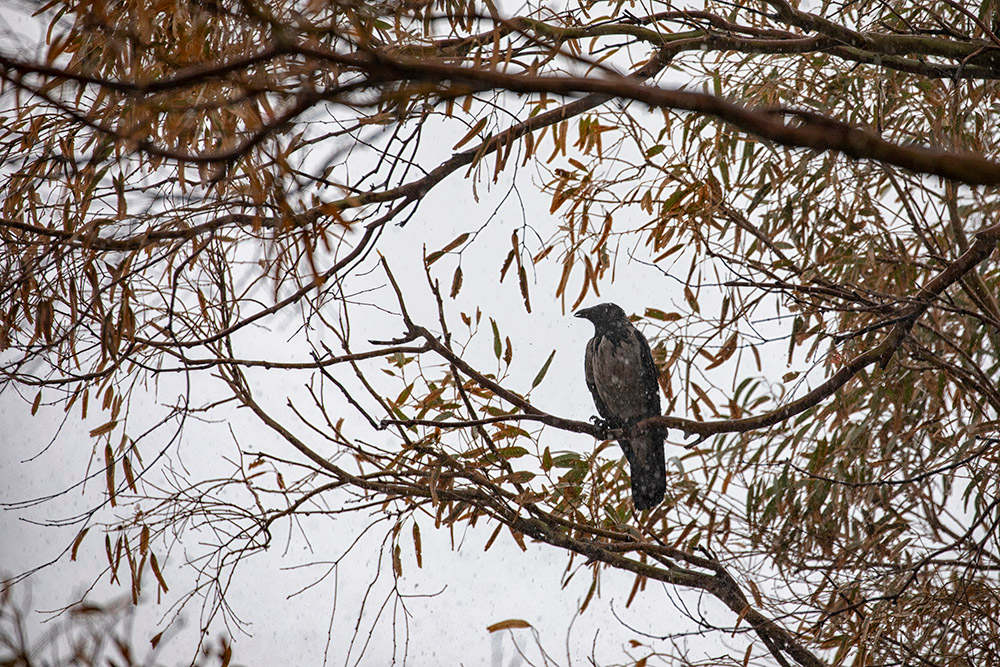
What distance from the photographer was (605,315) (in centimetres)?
290

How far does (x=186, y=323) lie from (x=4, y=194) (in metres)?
0.46

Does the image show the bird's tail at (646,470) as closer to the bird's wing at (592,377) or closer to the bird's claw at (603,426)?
the bird's claw at (603,426)

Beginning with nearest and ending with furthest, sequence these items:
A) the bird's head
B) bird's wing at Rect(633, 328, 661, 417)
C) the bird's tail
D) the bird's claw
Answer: the bird's claw
the bird's tail
bird's wing at Rect(633, 328, 661, 417)
the bird's head

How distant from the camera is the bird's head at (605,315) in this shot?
2.88 m

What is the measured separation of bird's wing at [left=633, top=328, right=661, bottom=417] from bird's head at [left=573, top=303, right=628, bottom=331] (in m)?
0.08

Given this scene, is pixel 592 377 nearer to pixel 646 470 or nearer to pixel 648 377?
pixel 648 377

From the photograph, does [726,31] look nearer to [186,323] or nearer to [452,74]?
[186,323]

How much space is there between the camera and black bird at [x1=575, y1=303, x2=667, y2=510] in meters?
2.54

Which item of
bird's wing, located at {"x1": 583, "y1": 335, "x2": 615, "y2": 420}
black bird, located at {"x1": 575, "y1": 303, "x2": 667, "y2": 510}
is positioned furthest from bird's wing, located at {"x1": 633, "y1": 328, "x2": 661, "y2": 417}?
bird's wing, located at {"x1": 583, "y1": 335, "x2": 615, "y2": 420}

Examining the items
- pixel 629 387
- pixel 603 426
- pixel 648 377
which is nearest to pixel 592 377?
pixel 629 387

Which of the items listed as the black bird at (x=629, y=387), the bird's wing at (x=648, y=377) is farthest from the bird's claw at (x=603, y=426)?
the bird's wing at (x=648, y=377)

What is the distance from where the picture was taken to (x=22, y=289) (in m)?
1.45

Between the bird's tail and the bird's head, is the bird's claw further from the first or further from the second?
the bird's head

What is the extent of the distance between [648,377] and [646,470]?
0.31m
